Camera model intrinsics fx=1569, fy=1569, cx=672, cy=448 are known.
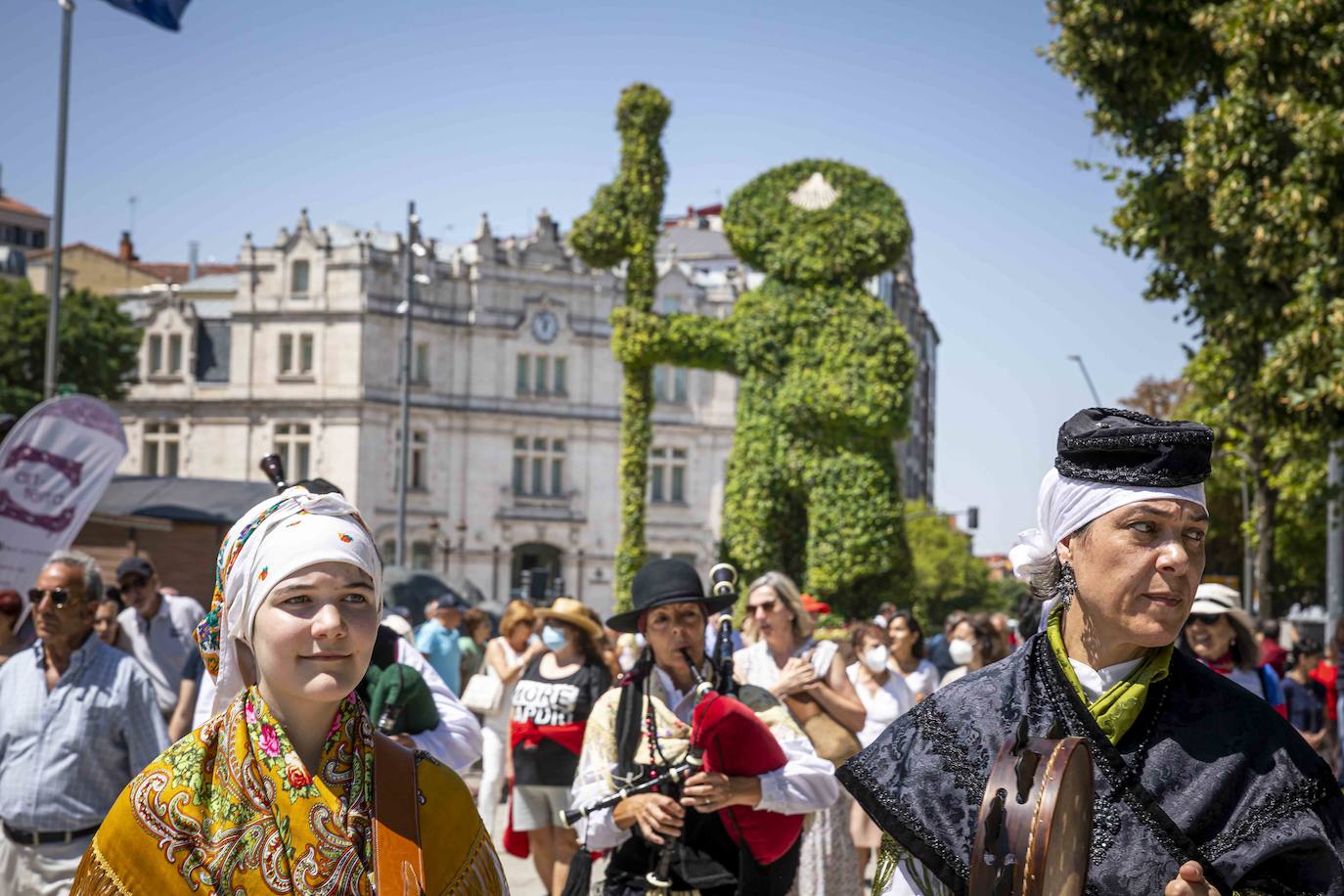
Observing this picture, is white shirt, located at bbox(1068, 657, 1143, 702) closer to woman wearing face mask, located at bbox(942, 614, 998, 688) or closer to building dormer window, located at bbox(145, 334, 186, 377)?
woman wearing face mask, located at bbox(942, 614, 998, 688)

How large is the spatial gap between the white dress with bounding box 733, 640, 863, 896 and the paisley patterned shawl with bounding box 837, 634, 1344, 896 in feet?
13.6

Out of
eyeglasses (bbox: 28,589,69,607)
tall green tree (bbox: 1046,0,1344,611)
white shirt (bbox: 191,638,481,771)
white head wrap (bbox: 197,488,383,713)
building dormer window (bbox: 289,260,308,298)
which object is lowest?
white shirt (bbox: 191,638,481,771)

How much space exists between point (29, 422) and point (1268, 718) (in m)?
10.2

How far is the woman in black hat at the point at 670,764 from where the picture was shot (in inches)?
195

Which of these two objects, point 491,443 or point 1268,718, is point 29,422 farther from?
point 491,443

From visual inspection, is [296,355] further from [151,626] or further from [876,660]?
[876,660]

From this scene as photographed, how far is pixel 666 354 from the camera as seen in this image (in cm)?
2078

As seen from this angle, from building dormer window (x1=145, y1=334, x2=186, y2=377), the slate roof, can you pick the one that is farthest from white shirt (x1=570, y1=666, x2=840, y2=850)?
building dormer window (x1=145, y1=334, x2=186, y2=377)

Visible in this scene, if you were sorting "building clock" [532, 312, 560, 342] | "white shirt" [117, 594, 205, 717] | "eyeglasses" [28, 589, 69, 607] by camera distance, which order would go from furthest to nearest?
1. "building clock" [532, 312, 560, 342]
2. "white shirt" [117, 594, 205, 717]
3. "eyeglasses" [28, 589, 69, 607]

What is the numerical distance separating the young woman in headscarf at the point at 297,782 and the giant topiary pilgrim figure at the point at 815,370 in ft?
55.7

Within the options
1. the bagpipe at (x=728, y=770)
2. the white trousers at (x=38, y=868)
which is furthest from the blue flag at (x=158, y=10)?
the bagpipe at (x=728, y=770)

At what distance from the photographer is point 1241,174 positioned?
13.9 metres

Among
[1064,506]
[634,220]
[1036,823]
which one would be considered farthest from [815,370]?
[1036,823]

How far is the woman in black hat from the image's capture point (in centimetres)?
494
